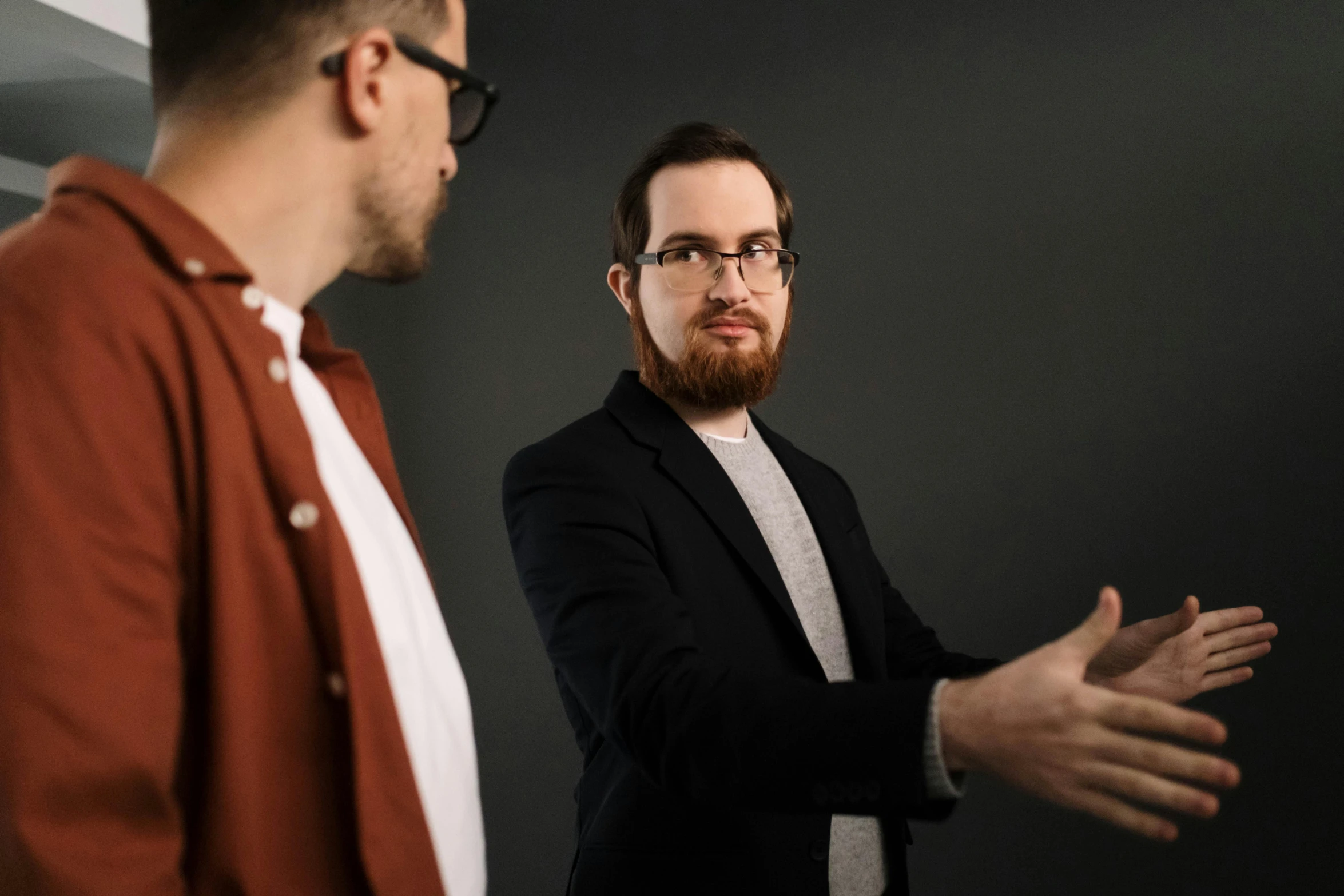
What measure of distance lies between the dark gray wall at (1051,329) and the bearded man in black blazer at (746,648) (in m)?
0.90

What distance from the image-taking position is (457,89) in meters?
0.91

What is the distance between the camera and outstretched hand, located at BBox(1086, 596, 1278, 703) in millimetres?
1347

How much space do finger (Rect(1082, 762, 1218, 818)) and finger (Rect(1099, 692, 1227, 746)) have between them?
36mm

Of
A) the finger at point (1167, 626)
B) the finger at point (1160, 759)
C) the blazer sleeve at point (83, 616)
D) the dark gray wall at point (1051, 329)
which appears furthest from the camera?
the dark gray wall at point (1051, 329)

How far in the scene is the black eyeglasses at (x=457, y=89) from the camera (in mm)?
797

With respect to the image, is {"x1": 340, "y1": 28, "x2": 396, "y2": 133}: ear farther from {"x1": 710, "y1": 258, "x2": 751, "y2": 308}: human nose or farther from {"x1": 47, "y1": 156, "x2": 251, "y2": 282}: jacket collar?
{"x1": 710, "y1": 258, "x2": 751, "y2": 308}: human nose

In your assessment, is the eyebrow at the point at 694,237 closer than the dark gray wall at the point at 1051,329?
Yes

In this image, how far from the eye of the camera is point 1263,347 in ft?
7.36

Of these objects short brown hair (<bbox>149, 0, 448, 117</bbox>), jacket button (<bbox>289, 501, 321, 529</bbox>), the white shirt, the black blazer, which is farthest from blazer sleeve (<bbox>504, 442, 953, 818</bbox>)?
short brown hair (<bbox>149, 0, 448, 117</bbox>)

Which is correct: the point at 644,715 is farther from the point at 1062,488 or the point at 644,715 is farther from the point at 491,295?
the point at 491,295

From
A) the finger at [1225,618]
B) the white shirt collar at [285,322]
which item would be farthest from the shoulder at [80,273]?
the finger at [1225,618]

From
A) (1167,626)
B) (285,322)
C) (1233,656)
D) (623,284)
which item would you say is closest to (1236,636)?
(1233,656)

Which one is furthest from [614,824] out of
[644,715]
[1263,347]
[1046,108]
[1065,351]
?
[1046,108]

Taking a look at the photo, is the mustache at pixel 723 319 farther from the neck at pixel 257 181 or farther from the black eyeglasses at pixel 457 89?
the neck at pixel 257 181
